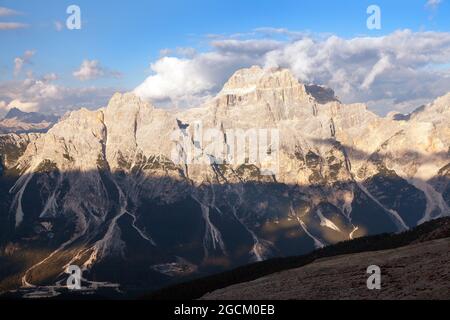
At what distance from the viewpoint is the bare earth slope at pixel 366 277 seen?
440 feet

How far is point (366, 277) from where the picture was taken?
15725 cm

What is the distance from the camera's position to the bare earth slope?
440 ft
